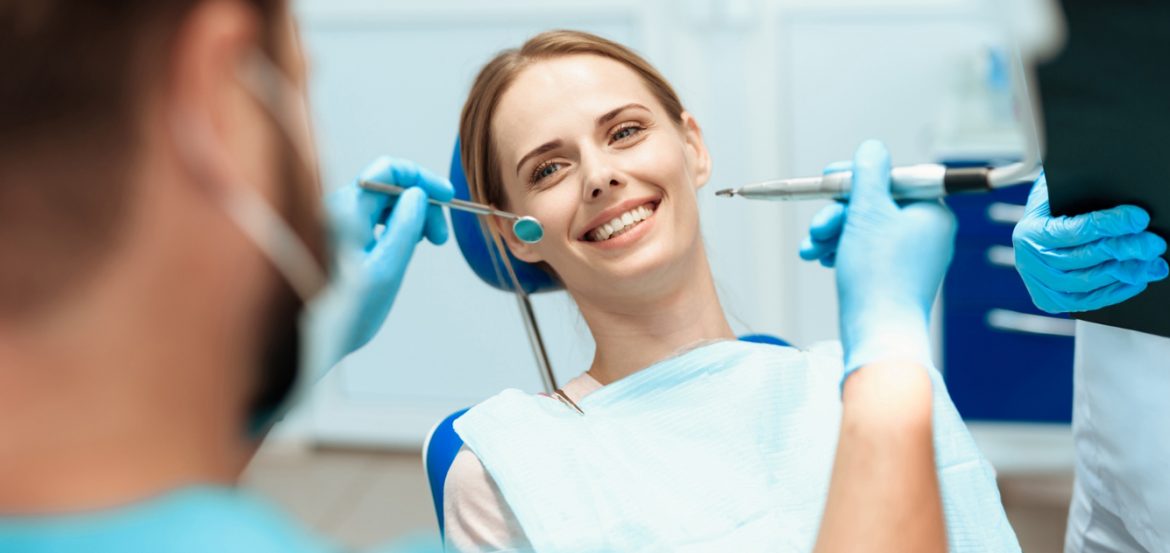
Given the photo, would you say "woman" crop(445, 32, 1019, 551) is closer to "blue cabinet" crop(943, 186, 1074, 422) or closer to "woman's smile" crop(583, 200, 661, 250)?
"woman's smile" crop(583, 200, 661, 250)

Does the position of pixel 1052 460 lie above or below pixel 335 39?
below

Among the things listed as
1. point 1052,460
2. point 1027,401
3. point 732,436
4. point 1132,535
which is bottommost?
point 1052,460

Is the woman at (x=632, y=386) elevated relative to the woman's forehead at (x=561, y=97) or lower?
lower

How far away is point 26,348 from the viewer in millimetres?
484

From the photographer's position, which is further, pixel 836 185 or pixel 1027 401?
pixel 1027 401

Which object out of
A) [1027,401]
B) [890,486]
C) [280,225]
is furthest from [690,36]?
[280,225]

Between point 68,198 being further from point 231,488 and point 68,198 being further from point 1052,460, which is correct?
point 1052,460

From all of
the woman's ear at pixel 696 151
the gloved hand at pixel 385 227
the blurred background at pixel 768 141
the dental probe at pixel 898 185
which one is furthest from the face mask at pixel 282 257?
the blurred background at pixel 768 141

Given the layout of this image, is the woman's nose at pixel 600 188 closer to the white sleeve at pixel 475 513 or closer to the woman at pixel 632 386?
the woman at pixel 632 386

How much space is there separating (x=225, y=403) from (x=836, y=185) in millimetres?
791

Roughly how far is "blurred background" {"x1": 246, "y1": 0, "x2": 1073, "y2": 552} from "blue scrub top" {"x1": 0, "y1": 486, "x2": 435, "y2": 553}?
1868 millimetres

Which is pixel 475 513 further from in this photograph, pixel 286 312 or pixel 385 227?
pixel 286 312

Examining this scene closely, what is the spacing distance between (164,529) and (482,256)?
89 centimetres

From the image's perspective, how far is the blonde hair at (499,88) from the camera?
1362mm
